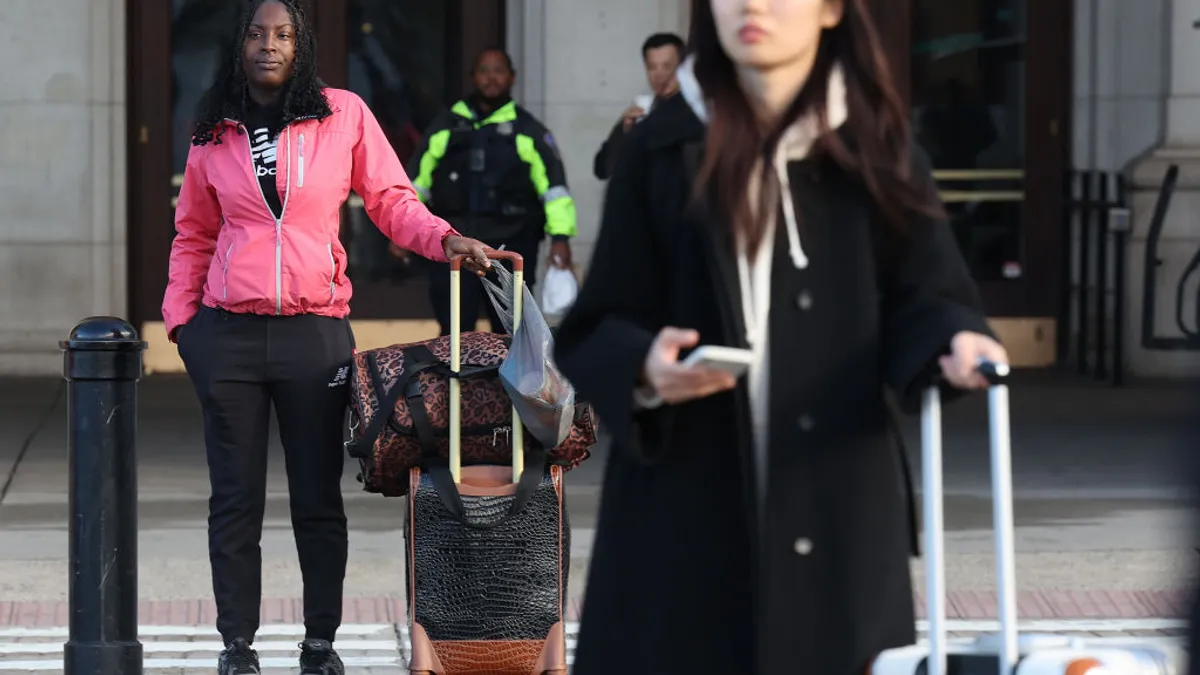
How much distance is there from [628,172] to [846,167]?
12.8 inches

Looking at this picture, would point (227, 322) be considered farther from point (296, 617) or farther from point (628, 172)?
point (628, 172)

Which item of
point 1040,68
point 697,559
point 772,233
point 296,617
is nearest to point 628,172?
point 772,233

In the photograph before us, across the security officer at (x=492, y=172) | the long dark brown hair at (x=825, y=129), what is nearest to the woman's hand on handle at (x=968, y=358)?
the long dark brown hair at (x=825, y=129)

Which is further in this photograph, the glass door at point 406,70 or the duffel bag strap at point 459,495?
the glass door at point 406,70

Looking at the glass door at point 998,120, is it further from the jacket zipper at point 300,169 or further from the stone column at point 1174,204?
the jacket zipper at point 300,169

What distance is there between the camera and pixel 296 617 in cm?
707

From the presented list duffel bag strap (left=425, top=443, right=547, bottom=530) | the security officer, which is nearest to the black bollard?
duffel bag strap (left=425, top=443, right=547, bottom=530)

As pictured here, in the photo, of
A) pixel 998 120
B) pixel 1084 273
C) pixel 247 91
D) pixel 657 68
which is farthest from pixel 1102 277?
pixel 247 91

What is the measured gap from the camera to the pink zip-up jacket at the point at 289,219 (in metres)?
5.76

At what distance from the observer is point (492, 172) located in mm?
10602

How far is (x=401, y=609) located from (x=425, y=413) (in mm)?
1628

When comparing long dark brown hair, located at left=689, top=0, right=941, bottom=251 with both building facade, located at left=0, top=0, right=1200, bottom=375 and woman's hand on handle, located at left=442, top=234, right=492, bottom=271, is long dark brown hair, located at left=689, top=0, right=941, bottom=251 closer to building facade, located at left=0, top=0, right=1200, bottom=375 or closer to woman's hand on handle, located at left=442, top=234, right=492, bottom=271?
woman's hand on handle, located at left=442, top=234, right=492, bottom=271

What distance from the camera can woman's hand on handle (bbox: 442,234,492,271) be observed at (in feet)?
18.7

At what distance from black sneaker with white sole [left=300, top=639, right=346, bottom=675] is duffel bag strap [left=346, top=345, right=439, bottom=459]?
23.5 inches
